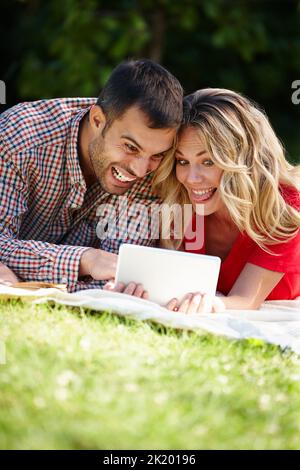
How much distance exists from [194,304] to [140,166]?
76 cm

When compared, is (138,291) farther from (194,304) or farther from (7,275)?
(7,275)

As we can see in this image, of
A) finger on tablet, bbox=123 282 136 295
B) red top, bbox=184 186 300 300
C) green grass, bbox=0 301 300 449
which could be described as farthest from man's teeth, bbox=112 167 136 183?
Answer: green grass, bbox=0 301 300 449

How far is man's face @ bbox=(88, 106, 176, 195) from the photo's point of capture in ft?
11.3

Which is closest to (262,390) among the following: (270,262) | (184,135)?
(270,262)

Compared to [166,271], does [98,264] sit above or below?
below

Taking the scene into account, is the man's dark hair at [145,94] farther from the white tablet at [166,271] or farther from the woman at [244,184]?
the white tablet at [166,271]

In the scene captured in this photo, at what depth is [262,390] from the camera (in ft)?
7.83

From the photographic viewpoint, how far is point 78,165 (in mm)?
3711

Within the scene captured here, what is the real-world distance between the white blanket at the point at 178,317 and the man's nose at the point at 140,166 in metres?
0.70

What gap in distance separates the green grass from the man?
23.7 inches

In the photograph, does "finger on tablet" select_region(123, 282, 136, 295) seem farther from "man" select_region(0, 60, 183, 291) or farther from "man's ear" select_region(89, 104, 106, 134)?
"man's ear" select_region(89, 104, 106, 134)

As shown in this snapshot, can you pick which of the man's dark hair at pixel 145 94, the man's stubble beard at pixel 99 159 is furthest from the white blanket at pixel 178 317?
the man's dark hair at pixel 145 94

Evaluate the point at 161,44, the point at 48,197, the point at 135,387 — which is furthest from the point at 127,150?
the point at 161,44

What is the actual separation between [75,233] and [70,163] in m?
Answer: 0.45
